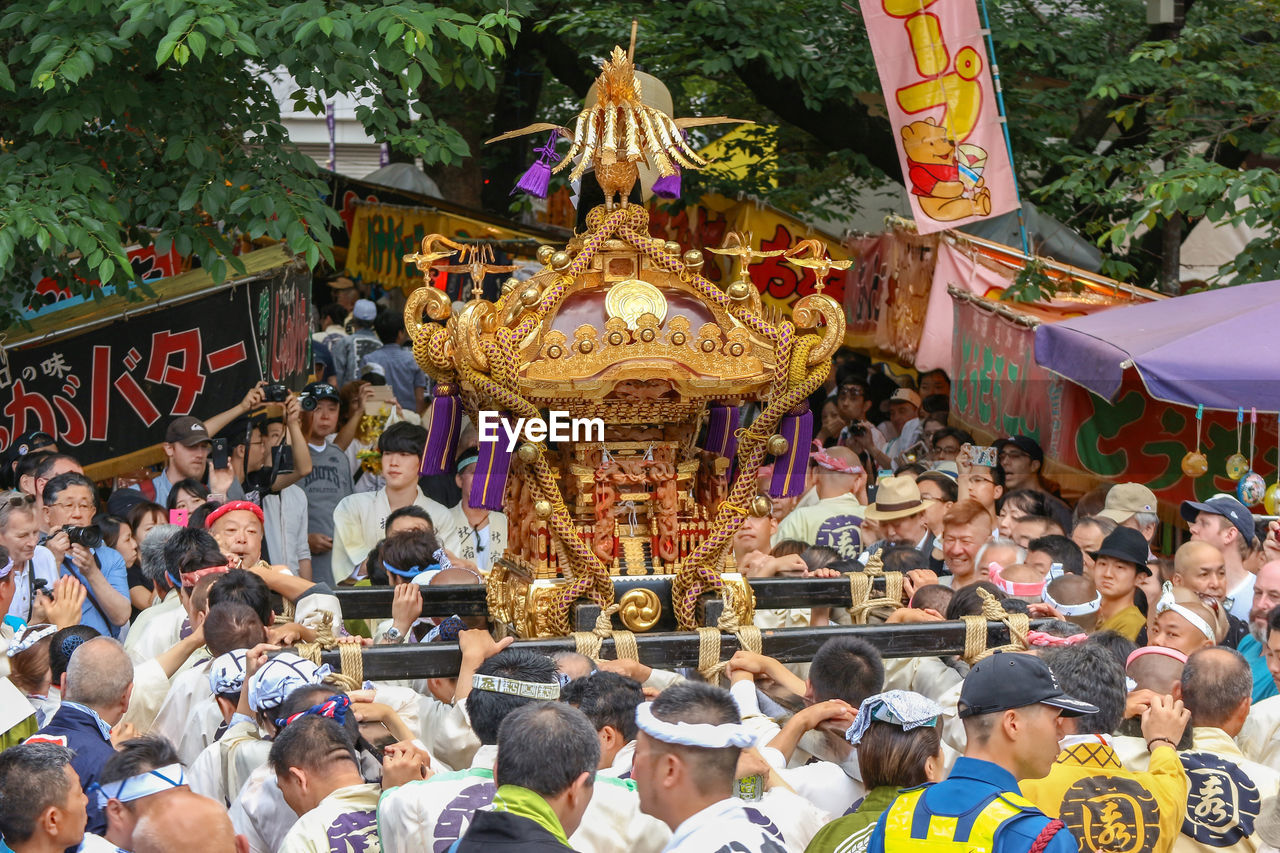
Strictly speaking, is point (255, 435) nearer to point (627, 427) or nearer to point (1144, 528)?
point (627, 427)

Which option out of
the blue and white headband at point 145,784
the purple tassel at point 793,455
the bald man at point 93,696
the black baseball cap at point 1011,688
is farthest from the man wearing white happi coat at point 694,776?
the purple tassel at point 793,455

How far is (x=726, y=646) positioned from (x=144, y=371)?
5.24 metres

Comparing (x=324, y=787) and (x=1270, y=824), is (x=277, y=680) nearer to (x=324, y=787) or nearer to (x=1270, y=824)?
(x=324, y=787)

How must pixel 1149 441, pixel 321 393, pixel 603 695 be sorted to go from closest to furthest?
pixel 603 695, pixel 1149 441, pixel 321 393

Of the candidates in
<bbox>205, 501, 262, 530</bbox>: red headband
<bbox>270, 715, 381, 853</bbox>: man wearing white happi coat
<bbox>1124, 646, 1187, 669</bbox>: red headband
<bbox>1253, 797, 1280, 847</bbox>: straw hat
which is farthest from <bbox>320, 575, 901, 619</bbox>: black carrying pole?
<bbox>1253, 797, 1280, 847</bbox>: straw hat

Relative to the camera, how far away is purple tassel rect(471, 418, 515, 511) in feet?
18.1

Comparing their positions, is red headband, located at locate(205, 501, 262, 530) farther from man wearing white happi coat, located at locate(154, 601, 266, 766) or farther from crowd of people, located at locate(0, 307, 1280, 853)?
man wearing white happi coat, located at locate(154, 601, 266, 766)

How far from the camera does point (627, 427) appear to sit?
19.0 ft

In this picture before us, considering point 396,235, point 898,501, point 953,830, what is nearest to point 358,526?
point 898,501

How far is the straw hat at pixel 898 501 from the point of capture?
298 inches

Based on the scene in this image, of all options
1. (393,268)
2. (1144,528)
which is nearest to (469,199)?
(393,268)

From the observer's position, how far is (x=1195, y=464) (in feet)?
26.6

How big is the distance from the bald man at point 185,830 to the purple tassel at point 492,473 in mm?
2113

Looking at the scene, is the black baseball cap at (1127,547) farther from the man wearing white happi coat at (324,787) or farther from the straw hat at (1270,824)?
the man wearing white happi coat at (324,787)
